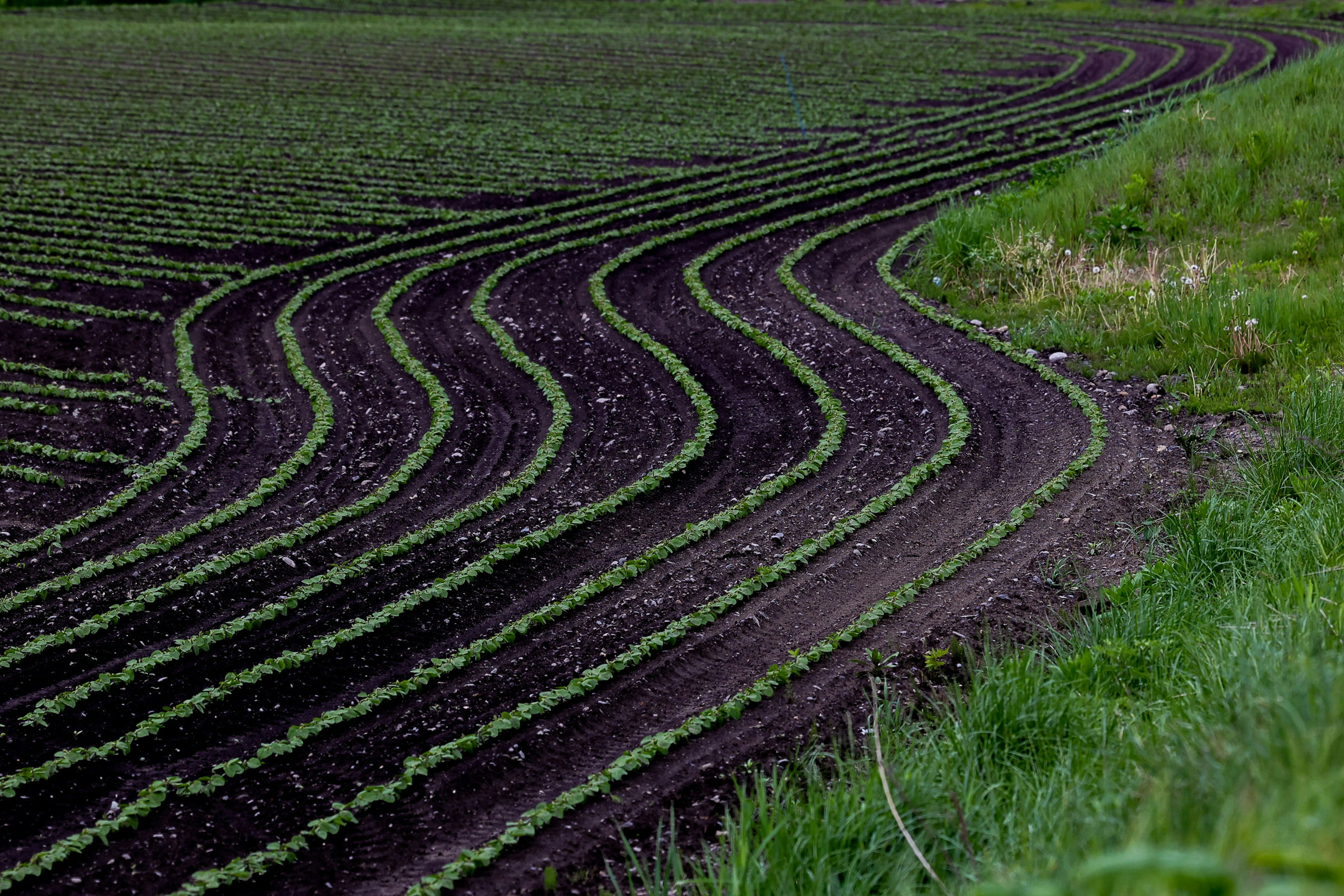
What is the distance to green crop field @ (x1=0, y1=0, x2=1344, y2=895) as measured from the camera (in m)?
5.18

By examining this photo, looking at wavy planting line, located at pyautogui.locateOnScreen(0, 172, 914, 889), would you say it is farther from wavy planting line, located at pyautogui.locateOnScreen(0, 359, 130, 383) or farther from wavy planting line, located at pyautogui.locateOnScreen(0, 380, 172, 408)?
wavy planting line, located at pyautogui.locateOnScreen(0, 359, 130, 383)

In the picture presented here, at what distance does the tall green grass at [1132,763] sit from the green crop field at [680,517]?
3cm

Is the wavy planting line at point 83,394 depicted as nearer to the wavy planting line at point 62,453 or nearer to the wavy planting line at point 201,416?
the wavy planting line at point 201,416

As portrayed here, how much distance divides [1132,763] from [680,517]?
4642 millimetres

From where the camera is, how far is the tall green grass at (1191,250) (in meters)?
10.4

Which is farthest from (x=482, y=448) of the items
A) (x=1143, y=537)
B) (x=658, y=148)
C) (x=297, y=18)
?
(x=297, y=18)

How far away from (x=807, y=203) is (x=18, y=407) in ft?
38.8

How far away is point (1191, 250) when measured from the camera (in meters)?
12.8

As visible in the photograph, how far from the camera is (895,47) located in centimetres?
3547

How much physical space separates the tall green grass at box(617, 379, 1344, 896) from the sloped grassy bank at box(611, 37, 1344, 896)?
0.05 ft

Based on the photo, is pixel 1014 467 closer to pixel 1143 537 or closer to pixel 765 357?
pixel 1143 537

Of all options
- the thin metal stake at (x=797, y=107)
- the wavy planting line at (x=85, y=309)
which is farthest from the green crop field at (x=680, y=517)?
the thin metal stake at (x=797, y=107)

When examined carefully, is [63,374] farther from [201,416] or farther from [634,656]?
[634,656]

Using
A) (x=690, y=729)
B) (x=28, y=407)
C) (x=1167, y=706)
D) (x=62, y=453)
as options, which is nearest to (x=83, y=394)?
(x=28, y=407)
